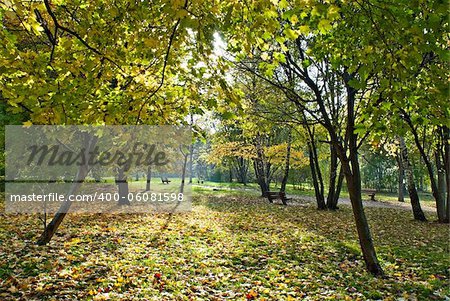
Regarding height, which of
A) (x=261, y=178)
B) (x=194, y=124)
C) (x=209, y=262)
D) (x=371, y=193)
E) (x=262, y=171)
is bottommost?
(x=209, y=262)

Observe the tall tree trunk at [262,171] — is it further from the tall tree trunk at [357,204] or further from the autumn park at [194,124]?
the tall tree trunk at [357,204]

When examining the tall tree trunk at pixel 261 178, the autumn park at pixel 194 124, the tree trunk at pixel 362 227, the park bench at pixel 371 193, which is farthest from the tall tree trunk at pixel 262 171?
the tree trunk at pixel 362 227

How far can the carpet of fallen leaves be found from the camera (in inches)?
205

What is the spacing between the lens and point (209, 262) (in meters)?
6.98

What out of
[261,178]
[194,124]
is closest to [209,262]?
[194,124]

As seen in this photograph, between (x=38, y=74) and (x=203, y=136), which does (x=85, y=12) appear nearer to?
(x=38, y=74)

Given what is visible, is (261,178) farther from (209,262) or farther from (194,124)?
(194,124)

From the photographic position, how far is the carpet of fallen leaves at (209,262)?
5.22 m

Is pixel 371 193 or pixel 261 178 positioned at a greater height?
pixel 261 178

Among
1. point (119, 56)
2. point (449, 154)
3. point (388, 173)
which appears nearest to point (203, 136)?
point (119, 56)

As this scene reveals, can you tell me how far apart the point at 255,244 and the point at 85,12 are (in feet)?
22.4

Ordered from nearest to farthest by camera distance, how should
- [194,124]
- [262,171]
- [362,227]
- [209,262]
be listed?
[194,124] < [362,227] < [209,262] < [262,171]

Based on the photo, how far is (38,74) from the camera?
429 centimetres

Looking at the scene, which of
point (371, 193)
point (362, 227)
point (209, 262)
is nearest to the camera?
point (362, 227)
